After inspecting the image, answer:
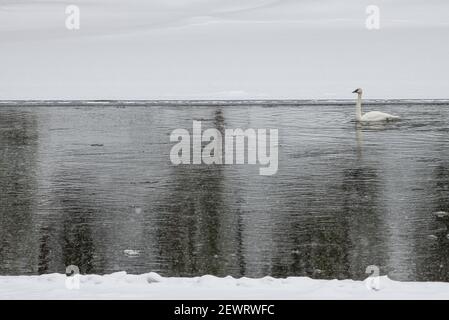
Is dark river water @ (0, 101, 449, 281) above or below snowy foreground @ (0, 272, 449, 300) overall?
above

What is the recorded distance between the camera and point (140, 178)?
1169 centimetres

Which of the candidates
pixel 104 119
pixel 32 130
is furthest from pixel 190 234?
pixel 104 119

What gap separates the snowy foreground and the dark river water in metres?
0.46

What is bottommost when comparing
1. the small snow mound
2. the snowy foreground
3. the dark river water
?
the snowy foreground

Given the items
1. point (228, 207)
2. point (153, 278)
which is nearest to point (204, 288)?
point (153, 278)

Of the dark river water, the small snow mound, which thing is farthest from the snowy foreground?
the dark river water

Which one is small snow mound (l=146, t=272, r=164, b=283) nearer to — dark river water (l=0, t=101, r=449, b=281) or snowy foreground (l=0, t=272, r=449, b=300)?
snowy foreground (l=0, t=272, r=449, b=300)

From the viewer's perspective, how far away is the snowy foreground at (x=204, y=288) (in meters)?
6.01

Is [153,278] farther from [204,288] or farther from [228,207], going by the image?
[228,207]

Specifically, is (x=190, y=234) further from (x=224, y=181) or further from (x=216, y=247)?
(x=224, y=181)

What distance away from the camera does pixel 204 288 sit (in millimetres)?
6188

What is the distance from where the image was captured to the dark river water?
24.1 ft

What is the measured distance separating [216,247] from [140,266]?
943mm
